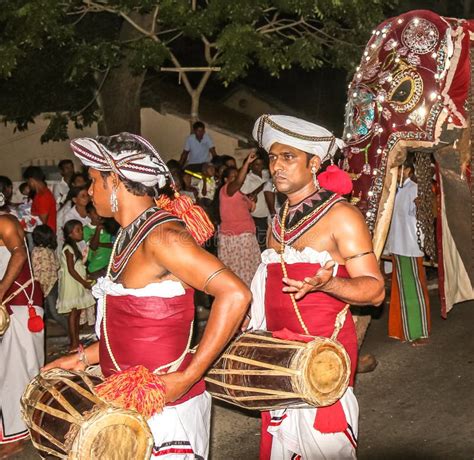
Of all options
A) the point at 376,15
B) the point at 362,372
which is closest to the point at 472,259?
the point at 362,372

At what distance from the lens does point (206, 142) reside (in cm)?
1463

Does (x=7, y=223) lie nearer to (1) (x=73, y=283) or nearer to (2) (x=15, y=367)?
(2) (x=15, y=367)

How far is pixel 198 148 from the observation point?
14.6 metres

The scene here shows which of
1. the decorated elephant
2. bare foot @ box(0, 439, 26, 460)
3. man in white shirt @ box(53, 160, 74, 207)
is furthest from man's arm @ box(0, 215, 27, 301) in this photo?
man in white shirt @ box(53, 160, 74, 207)

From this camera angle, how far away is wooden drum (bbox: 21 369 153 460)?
9.87ft

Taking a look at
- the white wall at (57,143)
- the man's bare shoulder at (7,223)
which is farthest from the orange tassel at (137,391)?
the white wall at (57,143)

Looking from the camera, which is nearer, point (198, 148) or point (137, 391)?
point (137, 391)

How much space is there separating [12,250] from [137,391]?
9.62 feet

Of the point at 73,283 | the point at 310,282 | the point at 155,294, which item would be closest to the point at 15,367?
the point at 73,283

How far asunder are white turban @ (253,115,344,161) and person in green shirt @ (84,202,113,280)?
495cm

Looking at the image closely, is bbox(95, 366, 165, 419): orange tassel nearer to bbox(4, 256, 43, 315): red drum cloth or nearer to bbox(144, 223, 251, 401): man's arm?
bbox(144, 223, 251, 401): man's arm

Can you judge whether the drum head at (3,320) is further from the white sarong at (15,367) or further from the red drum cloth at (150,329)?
the red drum cloth at (150,329)

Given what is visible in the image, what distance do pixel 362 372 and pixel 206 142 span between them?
7.61 metres

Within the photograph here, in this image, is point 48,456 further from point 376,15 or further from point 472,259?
point 376,15
